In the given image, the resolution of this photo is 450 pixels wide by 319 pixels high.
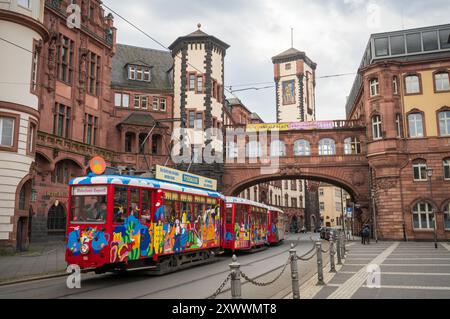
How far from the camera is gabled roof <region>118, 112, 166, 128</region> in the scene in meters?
37.8

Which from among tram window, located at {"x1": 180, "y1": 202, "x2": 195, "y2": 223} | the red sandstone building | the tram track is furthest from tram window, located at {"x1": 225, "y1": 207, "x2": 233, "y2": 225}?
the red sandstone building

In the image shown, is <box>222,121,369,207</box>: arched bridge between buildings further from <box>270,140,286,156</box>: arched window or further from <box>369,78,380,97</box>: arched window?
<box>369,78,380,97</box>: arched window

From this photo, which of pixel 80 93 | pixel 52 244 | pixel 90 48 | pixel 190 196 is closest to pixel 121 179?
pixel 190 196

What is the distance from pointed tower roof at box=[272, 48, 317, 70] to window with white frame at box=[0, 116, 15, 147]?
53622 mm

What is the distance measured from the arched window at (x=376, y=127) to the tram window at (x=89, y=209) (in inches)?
1136

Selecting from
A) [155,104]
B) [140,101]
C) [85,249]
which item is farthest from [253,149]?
[85,249]

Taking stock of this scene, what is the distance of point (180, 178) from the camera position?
16156mm

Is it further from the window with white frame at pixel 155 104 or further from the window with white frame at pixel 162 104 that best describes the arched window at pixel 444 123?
the window with white frame at pixel 155 104

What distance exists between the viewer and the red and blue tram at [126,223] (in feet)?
38.7

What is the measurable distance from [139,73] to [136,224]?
3208 cm

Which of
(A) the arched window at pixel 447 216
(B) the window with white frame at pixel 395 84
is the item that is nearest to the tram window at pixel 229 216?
(A) the arched window at pixel 447 216

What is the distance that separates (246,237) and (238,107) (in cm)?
4196

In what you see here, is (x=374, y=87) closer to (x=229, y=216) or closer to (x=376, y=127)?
(x=376, y=127)

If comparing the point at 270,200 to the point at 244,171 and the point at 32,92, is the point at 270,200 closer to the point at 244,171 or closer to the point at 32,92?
the point at 244,171
